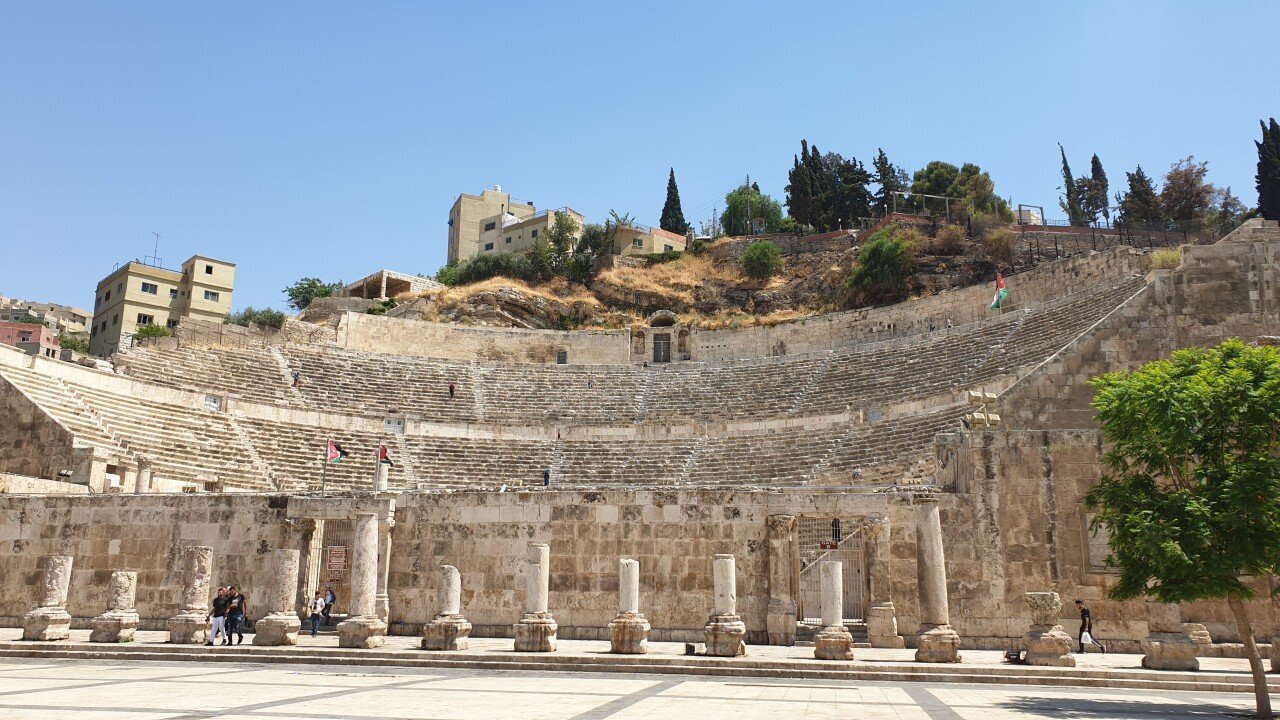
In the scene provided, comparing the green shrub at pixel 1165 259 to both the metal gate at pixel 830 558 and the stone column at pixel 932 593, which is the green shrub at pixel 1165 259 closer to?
the metal gate at pixel 830 558

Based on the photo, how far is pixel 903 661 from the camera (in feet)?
48.7

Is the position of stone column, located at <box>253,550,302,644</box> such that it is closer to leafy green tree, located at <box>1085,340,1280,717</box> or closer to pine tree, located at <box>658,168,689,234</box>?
leafy green tree, located at <box>1085,340,1280,717</box>

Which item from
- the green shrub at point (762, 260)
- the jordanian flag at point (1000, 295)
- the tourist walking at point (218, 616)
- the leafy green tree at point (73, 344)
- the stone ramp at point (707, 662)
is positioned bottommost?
the stone ramp at point (707, 662)

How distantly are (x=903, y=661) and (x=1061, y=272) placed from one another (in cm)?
3013

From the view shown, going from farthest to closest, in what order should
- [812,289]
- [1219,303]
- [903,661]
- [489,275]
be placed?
[489,275] < [812,289] < [1219,303] < [903,661]

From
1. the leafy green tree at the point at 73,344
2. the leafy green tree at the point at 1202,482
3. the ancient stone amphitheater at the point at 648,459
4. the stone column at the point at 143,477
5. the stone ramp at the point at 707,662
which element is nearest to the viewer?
the leafy green tree at the point at 1202,482

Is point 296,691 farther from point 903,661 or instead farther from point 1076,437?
point 1076,437

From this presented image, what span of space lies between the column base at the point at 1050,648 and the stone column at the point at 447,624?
32.3 feet

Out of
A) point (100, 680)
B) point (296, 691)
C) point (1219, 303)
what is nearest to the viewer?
point (296, 691)

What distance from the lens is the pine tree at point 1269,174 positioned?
1966 inches

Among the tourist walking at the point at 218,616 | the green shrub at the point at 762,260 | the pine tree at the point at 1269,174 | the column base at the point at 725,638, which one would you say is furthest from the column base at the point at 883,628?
the pine tree at the point at 1269,174

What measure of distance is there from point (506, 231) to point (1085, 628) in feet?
201

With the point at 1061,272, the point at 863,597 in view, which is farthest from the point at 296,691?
the point at 1061,272

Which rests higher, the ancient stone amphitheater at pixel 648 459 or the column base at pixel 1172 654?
the ancient stone amphitheater at pixel 648 459
